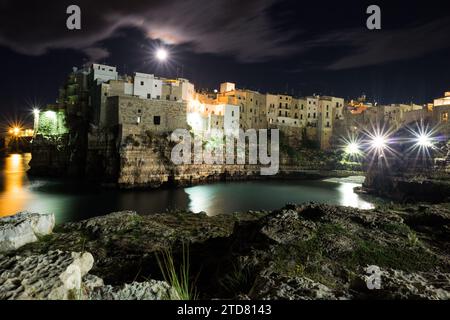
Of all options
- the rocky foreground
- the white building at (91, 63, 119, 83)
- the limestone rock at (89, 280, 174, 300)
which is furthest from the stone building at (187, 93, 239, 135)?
the limestone rock at (89, 280, 174, 300)

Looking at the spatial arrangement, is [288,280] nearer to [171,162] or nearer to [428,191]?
[428,191]

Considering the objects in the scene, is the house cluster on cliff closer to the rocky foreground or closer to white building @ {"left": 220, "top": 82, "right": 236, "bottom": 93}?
white building @ {"left": 220, "top": 82, "right": 236, "bottom": 93}

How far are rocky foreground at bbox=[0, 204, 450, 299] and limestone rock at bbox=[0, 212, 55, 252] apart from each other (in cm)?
7

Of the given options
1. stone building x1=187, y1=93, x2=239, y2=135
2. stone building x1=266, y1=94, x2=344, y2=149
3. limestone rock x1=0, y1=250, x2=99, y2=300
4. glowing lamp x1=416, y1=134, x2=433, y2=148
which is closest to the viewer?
limestone rock x1=0, y1=250, x2=99, y2=300

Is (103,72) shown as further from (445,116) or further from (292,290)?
(445,116)

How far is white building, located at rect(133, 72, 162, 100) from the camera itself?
4281 cm

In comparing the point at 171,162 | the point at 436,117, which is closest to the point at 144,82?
the point at 171,162

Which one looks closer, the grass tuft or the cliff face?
the grass tuft

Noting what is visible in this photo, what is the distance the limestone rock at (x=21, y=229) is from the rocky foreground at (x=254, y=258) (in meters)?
0.07

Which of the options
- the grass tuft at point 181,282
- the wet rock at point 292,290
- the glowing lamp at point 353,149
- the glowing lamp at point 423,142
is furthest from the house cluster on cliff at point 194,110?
the wet rock at point 292,290

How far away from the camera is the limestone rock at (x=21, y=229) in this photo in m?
5.77

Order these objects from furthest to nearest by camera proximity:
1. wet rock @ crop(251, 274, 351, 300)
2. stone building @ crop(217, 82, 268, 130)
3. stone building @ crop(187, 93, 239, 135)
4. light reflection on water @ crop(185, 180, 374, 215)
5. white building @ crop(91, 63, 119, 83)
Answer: stone building @ crop(217, 82, 268, 130), stone building @ crop(187, 93, 239, 135), white building @ crop(91, 63, 119, 83), light reflection on water @ crop(185, 180, 374, 215), wet rock @ crop(251, 274, 351, 300)

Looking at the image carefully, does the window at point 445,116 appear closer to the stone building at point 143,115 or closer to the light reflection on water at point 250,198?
the light reflection on water at point 250,198

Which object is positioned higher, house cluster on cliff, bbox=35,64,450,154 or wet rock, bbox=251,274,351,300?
house cluster on cliff, bbox=35,64,450,154
